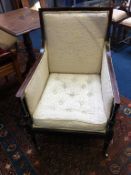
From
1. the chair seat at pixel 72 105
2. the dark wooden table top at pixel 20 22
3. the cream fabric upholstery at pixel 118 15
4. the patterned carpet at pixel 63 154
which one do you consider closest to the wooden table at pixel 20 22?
the dark wooden table top at pixel 20 22

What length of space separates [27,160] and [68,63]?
33.0 inches

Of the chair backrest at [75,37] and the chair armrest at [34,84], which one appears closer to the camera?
the chair armrest at [34,84]

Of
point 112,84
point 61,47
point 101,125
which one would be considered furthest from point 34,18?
point 101,125

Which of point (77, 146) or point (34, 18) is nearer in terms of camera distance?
point (77, 146)

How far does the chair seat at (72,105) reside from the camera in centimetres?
108

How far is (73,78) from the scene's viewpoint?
145cm

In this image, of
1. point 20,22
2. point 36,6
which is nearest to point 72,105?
point 20,22

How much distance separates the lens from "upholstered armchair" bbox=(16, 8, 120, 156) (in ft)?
3.51

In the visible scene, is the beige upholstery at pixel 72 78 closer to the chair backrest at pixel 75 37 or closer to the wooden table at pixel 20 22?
the chair backrest at pixel 75 37

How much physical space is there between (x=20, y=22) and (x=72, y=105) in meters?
0.99

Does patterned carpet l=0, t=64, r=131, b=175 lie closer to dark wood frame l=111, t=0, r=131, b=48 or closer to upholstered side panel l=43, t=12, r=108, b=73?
upholstered side panel l=43, t=12, r=108, b=73

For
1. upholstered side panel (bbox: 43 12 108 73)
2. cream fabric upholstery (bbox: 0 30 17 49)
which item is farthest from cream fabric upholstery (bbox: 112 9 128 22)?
cream fabric upholstery (bbox: 0 30 17 49)

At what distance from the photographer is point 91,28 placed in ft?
4.24

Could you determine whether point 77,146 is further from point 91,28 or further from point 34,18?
point 34,18
